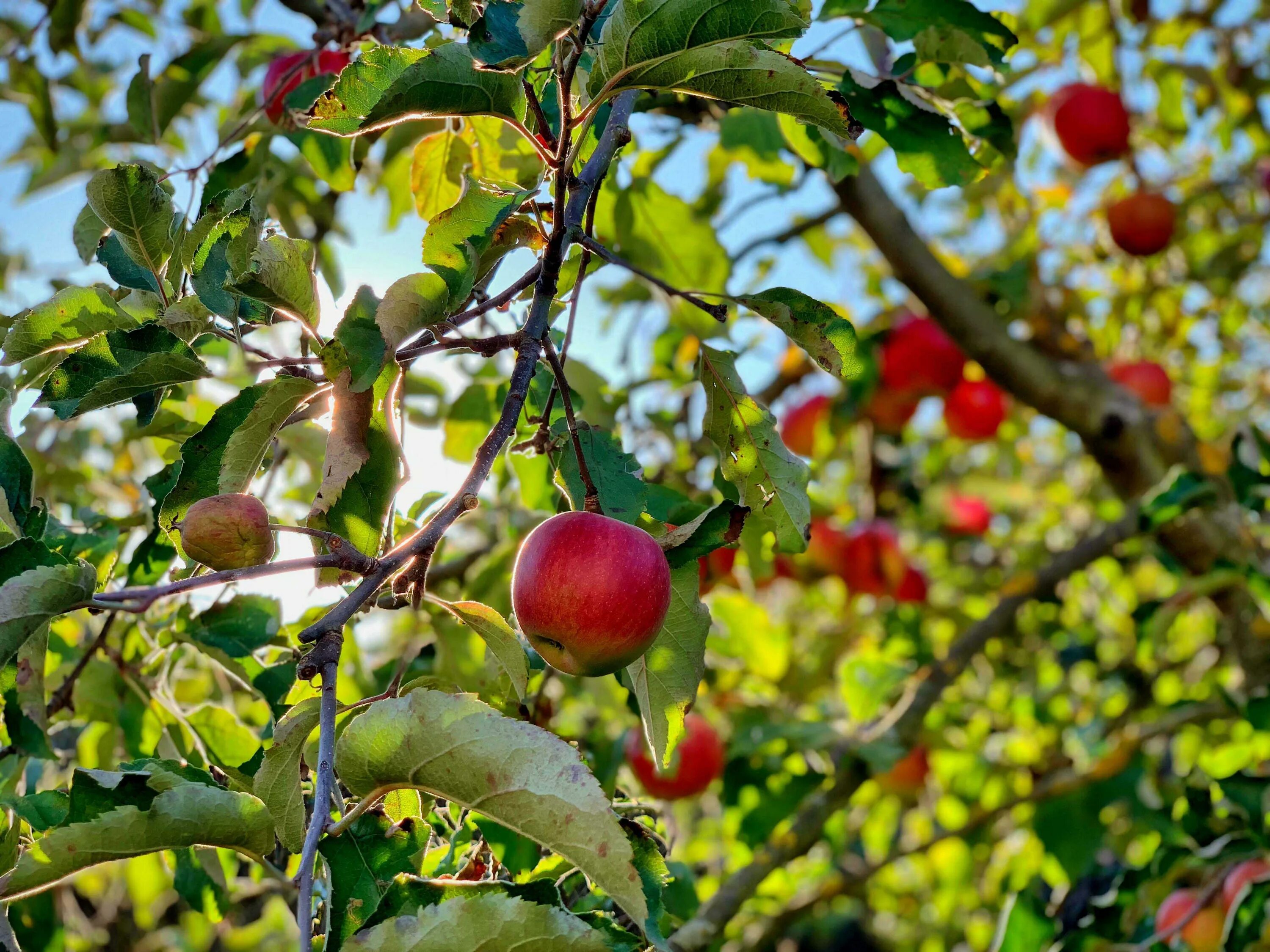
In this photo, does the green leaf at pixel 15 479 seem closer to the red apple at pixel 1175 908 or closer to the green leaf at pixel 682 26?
the green leaf at pixel 682 26

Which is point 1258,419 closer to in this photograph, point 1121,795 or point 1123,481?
point 1123,481

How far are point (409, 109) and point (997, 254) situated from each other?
273cm

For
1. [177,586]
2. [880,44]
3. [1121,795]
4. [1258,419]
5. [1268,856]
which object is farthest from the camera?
[1258,419]

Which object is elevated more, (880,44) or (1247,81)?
(1247,81)

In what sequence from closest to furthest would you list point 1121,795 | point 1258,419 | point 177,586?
1. point 177,586
2. point 1121,795
3. point 1258,419

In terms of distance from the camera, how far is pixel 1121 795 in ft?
6.58

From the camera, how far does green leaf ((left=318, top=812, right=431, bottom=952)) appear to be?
0.68m

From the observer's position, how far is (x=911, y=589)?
2.94 meters

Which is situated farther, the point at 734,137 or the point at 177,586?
the point at 734,137

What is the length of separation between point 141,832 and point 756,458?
0.59 metres

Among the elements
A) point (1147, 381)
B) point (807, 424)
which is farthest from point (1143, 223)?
point (807, 424)

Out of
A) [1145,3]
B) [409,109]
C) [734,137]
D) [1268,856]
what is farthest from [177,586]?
[1145,3]

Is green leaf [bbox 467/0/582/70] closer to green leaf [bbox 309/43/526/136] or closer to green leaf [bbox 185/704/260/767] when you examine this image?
green leaf [bbox 309/43/526/136]

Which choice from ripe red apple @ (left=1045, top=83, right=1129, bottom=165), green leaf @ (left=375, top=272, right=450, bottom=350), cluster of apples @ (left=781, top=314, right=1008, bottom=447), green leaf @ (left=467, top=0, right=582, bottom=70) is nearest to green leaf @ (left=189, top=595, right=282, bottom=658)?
green leaf @ (left=375, top=272, right=450, bottom=350)
